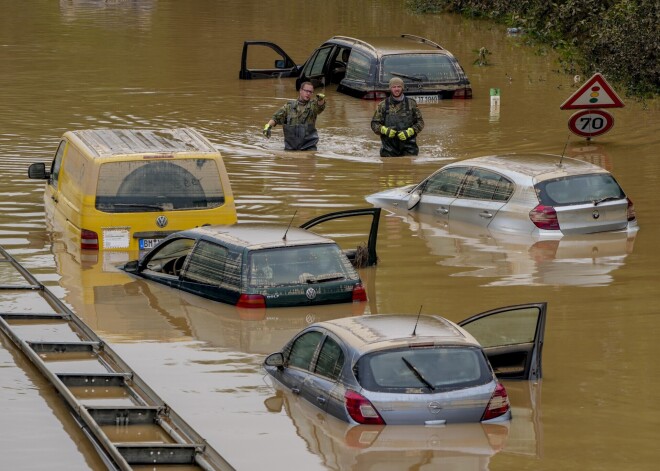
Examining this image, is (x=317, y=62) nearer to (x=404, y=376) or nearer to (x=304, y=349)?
(x=304, y=349)

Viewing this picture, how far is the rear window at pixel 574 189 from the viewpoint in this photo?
21.0 metres

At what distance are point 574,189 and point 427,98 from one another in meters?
12.4

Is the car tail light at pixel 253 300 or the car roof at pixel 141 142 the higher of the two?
the car roof at pixel 141 142

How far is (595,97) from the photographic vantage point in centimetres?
2722

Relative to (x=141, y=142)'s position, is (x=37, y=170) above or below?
below

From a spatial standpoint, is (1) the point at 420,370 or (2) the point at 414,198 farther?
(2) the point at 414,198

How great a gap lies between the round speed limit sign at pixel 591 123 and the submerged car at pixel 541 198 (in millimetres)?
6132

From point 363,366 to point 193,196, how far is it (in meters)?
7.53

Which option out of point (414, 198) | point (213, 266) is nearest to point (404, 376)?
point (213, 266)

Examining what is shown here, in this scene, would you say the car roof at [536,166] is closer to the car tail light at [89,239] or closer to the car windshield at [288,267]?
the car windshield at [288,267]

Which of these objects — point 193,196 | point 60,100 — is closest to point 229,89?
point 60,100

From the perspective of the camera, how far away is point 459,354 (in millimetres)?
12742

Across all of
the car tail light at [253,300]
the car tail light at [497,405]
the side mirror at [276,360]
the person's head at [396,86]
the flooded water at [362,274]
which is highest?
the person's head at [396,86]

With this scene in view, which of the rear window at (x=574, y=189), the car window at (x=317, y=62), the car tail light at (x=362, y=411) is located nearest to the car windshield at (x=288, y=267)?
the car tail light at (x=362, y=411)
